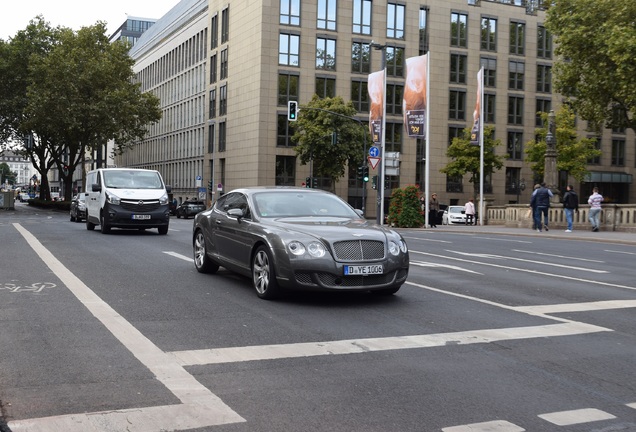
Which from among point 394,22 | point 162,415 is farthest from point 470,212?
point 162,415

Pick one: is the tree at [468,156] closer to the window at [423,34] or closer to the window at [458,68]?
the window at [458,68]

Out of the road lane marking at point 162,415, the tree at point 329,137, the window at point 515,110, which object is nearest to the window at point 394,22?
the window at point 515,110

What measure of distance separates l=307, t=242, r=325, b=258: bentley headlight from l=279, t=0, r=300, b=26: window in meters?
56.2

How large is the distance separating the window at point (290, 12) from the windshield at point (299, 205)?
178ft

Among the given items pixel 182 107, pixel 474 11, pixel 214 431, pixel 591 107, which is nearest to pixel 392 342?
pixel 214 431

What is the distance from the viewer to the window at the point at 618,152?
74.5 meters

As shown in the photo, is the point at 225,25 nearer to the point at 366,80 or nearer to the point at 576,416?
the point at 366,80

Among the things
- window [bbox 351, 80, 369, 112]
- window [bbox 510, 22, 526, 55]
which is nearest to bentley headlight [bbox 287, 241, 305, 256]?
window [bbox 351, 80, 369, 112]

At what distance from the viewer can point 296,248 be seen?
28.2 ft

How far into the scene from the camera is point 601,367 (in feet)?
19.0

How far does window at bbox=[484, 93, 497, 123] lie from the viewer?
68.5 meters

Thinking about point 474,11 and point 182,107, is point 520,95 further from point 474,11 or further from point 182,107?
point 182,107

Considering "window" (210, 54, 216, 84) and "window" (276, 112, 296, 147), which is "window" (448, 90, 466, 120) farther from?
"window" (210, 54, 216, 84)

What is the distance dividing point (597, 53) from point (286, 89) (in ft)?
96.0
